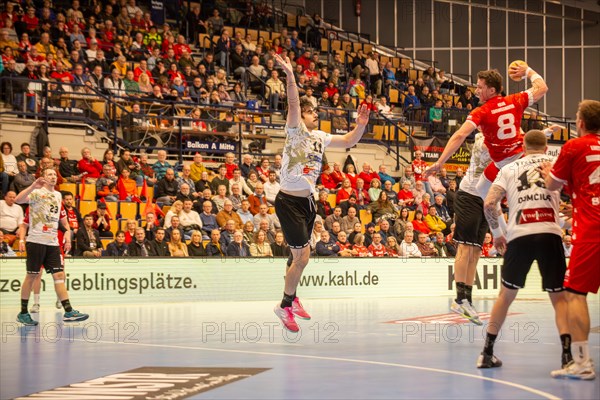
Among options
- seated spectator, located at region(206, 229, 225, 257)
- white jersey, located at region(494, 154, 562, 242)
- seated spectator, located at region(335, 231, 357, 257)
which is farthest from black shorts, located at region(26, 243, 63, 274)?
seated spectator, located at region(335, 231, 357, 257)

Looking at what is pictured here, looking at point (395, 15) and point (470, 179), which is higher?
point (395, 15)

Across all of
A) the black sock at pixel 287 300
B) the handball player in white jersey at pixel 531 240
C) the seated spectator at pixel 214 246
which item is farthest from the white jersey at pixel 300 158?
the seated spectator at pixel 214 246

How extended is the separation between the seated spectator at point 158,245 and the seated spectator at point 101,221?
928 mm

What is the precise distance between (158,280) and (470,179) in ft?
26.3

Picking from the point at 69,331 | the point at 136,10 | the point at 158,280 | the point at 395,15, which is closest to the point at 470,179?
the point at 69,331

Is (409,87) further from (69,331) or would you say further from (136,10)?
(69,331)

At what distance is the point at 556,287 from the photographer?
23.2 ft

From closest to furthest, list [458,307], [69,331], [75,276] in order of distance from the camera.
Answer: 1. [458,307]
2. [69,331]
3. [75,276]

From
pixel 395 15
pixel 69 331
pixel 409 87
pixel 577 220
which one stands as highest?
pixel 395 15

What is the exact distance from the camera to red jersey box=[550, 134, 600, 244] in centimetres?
661

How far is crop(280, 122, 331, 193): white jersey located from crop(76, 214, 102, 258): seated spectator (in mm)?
7628

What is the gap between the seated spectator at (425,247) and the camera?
803 inches

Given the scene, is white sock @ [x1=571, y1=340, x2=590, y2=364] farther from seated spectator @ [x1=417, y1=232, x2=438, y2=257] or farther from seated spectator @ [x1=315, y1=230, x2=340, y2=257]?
seated spectator @ [x1=417, y1=232, x2=438, y2=257]

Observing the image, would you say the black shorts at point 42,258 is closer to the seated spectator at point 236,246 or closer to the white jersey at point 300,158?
the white jersey at point 300,158
